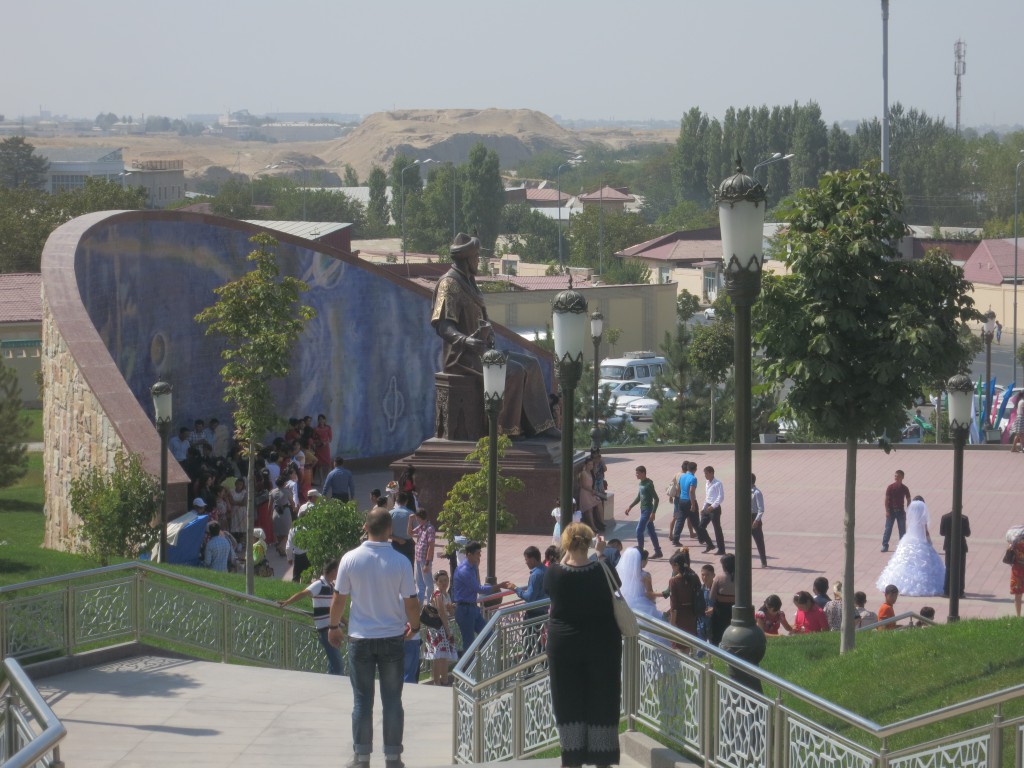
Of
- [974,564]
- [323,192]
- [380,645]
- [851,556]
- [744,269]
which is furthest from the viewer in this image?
[323,192]

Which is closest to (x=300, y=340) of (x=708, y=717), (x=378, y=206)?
(x=708, y=717)

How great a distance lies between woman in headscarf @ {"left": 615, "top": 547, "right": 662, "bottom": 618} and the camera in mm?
11195

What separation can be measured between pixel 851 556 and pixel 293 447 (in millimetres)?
11973

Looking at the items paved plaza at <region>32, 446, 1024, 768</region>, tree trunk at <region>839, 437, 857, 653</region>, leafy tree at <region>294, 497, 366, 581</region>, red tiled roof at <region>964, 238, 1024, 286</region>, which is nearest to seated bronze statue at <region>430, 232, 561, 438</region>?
paved plaza at <region>32, 446, 1024, 768</region>

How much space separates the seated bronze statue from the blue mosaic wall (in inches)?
188

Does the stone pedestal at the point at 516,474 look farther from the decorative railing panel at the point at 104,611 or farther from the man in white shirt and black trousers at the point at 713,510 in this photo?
the decorative railing panel at the point at 104,611

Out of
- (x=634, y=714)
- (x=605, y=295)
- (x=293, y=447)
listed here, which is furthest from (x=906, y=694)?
(x=605, y=295)

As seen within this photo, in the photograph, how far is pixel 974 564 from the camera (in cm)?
1834

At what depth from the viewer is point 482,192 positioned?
101375 millimetres

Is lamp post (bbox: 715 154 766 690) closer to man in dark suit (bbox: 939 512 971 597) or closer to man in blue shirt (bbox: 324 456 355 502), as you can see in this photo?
man in dark suit (bbox: 939 512 971 597)

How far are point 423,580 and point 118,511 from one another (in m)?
3.94

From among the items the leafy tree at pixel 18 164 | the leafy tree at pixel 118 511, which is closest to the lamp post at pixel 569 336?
the leafy tree at pixel 118 511

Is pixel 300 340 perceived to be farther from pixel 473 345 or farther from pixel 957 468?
pixel 957 468

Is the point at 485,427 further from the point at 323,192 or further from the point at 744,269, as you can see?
the point at 323,192
